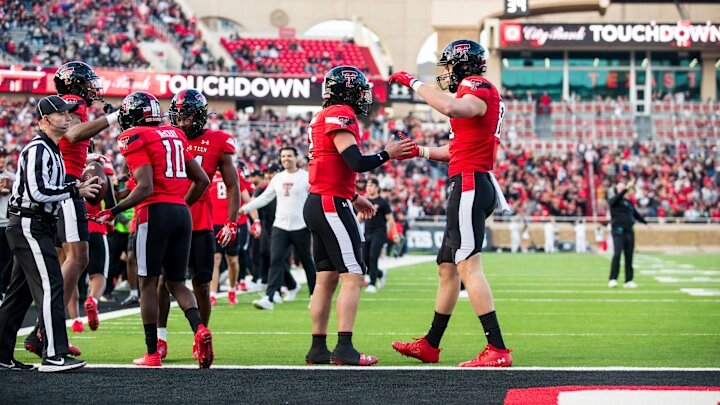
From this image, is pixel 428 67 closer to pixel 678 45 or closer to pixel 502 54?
pixel 502 54

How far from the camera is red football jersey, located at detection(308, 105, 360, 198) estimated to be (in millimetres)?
7777

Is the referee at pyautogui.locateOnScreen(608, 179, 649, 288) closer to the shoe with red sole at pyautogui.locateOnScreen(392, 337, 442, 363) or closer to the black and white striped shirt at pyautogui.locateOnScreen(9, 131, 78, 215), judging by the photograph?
the shoe with red sole at pyautogui.locateOnScreen(392, 337, 442, 363)

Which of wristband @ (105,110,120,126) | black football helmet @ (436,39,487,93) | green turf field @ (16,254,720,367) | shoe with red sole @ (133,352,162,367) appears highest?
black football helmet @ (436,39,487,93)

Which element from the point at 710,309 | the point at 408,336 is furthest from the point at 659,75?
the point at 408,336

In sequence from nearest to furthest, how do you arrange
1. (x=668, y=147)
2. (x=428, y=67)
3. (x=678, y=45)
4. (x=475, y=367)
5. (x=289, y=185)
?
(x=475, y=367), (x=289, y=185), (x=668, y=147), (x=678, y=45), (x=428, y=67)

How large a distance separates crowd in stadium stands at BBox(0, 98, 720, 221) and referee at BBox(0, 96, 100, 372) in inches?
1158

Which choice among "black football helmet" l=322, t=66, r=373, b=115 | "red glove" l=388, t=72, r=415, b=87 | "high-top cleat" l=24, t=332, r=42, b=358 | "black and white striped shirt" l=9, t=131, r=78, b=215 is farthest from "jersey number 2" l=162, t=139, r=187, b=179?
"high-top cleat" l=24, t=332, r=42, b=358

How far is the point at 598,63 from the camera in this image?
5166 cm

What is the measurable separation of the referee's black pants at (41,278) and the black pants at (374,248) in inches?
387

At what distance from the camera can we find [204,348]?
7.31 metres

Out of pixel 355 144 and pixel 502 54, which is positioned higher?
pixel 502 54

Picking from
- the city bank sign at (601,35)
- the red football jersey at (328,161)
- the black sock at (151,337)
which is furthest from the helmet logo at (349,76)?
the city bank sign at (601,35)

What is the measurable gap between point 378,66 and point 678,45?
13.4 meters

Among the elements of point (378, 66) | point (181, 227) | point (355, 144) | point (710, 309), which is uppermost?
point (378, 66)
